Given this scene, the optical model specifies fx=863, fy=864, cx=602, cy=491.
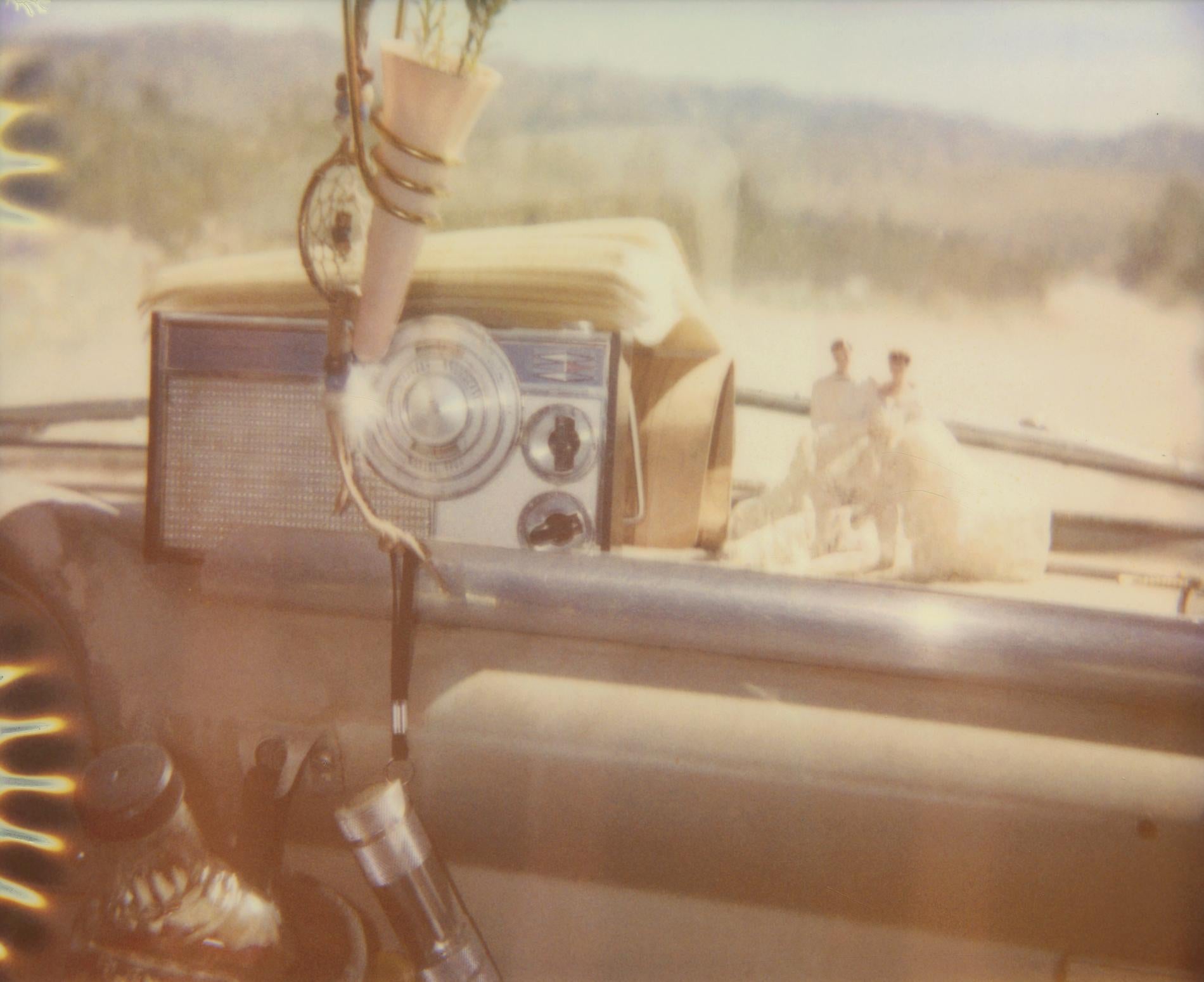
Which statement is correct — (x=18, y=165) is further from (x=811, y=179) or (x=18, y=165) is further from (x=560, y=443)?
(x=811, y=179)

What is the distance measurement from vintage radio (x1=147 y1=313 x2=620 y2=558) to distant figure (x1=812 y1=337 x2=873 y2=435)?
173 millimetres

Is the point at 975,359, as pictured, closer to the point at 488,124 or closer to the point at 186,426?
the point at 488,124

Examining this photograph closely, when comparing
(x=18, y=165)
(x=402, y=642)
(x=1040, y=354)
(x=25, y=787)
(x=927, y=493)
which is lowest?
(x=25, y=787)

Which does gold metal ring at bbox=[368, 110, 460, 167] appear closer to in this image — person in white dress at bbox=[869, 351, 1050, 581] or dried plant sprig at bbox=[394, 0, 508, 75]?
dried plant sprig at bbox=[394, 0, 508, 75]

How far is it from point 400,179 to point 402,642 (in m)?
0.29

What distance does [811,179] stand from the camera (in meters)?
0.66

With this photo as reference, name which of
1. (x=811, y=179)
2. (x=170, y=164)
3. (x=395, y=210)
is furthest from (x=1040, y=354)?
(x=170, y=164)

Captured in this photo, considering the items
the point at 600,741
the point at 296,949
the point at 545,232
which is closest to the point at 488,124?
the point at 545,232

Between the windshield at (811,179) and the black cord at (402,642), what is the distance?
279 millimetres

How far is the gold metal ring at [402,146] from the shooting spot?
50 centimetres

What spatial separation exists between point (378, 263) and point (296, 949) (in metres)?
0.44

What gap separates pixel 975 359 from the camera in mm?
648

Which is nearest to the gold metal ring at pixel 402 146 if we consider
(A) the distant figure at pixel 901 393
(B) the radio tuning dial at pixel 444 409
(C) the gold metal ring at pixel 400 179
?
(C) the gold metal ring at pixel 400 179

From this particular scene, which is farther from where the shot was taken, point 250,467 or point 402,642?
point 250,467
